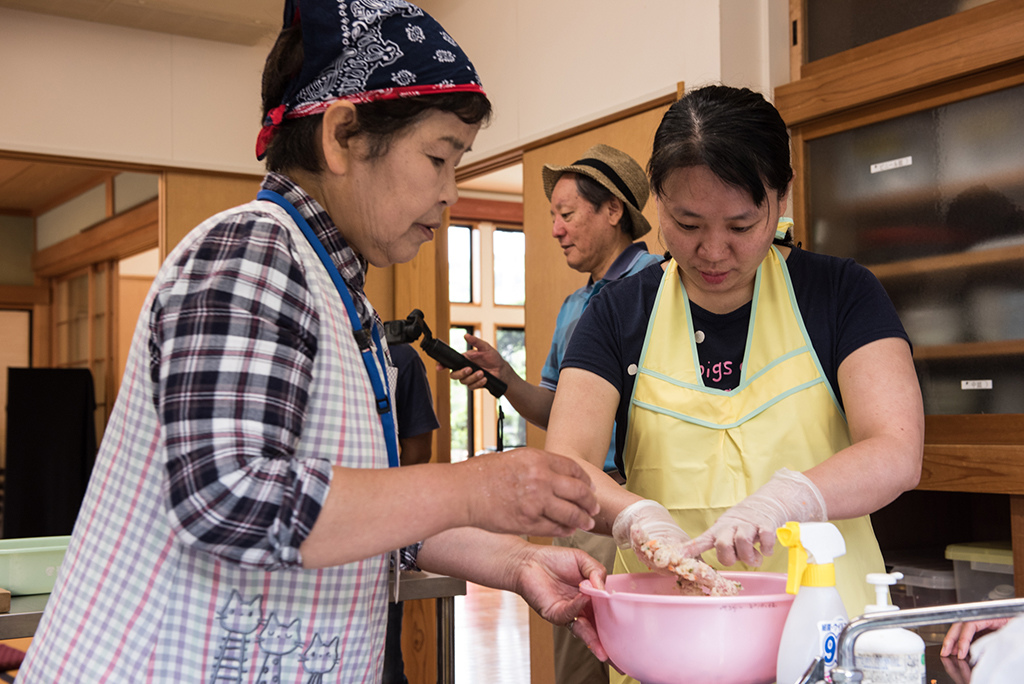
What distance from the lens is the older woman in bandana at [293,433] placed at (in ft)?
2.67

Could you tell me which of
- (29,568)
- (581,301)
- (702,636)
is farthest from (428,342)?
(702,636)

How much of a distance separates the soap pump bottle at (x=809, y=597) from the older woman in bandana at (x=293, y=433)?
8.5 inches

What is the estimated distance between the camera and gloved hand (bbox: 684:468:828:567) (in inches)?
45.3

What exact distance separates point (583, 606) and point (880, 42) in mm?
2227

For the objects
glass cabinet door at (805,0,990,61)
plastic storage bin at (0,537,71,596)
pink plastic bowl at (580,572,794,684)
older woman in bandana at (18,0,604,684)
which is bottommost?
plastic storage bin at (0,537,71,596)

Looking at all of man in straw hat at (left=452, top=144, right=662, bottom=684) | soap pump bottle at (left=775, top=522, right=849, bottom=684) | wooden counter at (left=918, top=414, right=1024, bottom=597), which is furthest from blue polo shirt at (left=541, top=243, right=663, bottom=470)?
soap pump bottle at (left=775, top=522, right=849, bottom=684)

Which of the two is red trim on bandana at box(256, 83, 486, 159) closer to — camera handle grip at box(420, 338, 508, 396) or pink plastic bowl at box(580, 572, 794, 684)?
pink plastic bowl at box(580, 572, 794, 684)

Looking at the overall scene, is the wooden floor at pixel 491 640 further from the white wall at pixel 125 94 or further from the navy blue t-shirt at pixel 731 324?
the navy blue t-shirt at pixel 731 324

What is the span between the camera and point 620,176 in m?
2.84

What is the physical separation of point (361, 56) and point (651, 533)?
2.42ft

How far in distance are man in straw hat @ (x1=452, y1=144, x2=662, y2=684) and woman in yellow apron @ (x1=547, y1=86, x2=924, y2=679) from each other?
1136mm

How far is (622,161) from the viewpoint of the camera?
2.89 m

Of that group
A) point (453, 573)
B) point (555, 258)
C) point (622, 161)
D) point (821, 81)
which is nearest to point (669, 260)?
point (453, 573)

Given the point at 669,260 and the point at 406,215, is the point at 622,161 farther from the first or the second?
the point at 406,215
